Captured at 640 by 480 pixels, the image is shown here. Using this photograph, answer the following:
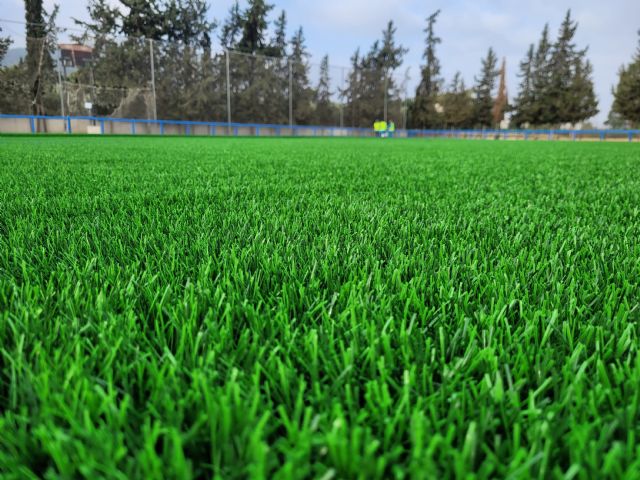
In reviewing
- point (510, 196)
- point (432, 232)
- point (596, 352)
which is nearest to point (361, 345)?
point (596, 352)

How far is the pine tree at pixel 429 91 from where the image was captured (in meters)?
44.3

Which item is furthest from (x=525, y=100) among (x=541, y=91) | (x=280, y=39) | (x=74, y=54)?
(x=74, y=54)

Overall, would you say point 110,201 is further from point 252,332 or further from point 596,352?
point 596,352

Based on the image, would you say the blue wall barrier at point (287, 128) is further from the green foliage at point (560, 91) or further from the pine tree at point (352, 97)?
the green foliage at point (560, 91)

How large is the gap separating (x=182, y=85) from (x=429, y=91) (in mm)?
30452

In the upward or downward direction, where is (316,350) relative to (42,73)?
downward

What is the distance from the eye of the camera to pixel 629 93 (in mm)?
37812

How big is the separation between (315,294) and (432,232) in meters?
0.77

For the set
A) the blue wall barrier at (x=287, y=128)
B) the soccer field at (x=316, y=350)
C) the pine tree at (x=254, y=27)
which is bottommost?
the soccer field at (x=316, y=350)

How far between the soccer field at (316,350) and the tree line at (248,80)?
64.2ft

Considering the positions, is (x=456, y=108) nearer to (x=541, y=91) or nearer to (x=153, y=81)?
(x=541, y=91)

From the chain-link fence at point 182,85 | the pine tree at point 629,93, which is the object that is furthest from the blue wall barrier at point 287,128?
the pine tree at point 629,93

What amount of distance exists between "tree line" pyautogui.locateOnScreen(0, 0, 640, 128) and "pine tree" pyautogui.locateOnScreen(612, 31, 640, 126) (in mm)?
84

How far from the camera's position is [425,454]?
0.45m
